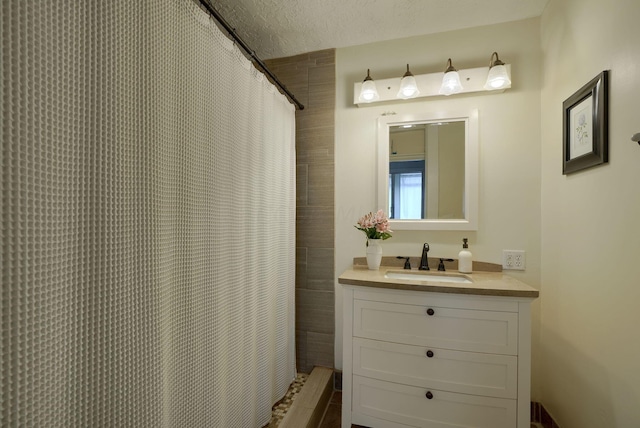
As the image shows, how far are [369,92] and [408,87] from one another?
243 mm

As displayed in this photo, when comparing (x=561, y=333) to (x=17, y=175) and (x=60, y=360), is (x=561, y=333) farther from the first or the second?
(x=17, y=175)

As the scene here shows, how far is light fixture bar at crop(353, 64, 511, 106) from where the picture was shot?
1.56 m

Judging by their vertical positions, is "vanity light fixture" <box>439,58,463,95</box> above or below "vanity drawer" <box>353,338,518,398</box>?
above

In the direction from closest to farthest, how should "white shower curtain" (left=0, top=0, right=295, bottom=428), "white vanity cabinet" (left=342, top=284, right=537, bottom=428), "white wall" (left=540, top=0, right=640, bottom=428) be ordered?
"white shower curtain" (left=0, top=0, right=295, bottom=428) → "white wall" (left=540, top=0, right=640, bottom=428) → "white vanity cabinet" (left=342, top=284, right=537, bottom=428)

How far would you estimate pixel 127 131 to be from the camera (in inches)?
26.3

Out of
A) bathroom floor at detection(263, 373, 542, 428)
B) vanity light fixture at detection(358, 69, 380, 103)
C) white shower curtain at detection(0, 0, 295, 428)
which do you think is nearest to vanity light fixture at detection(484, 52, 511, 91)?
vanity light fixture at detection(358, 69, 380, 103)

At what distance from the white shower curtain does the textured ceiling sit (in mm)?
572

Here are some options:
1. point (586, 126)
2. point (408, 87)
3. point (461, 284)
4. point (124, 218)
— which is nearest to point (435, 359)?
point (461, 284)

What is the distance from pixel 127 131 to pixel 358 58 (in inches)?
64.2

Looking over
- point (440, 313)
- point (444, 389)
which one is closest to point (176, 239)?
point (440, 313)

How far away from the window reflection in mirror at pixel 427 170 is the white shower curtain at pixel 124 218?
995mm

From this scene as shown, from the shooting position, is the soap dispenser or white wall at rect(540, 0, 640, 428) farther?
the soap dispenser

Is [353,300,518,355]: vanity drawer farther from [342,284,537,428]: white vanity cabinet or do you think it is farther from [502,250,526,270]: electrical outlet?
[502,250,526,270]: electrical outlet

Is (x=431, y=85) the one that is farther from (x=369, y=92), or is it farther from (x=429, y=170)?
(x=429, y=170)
